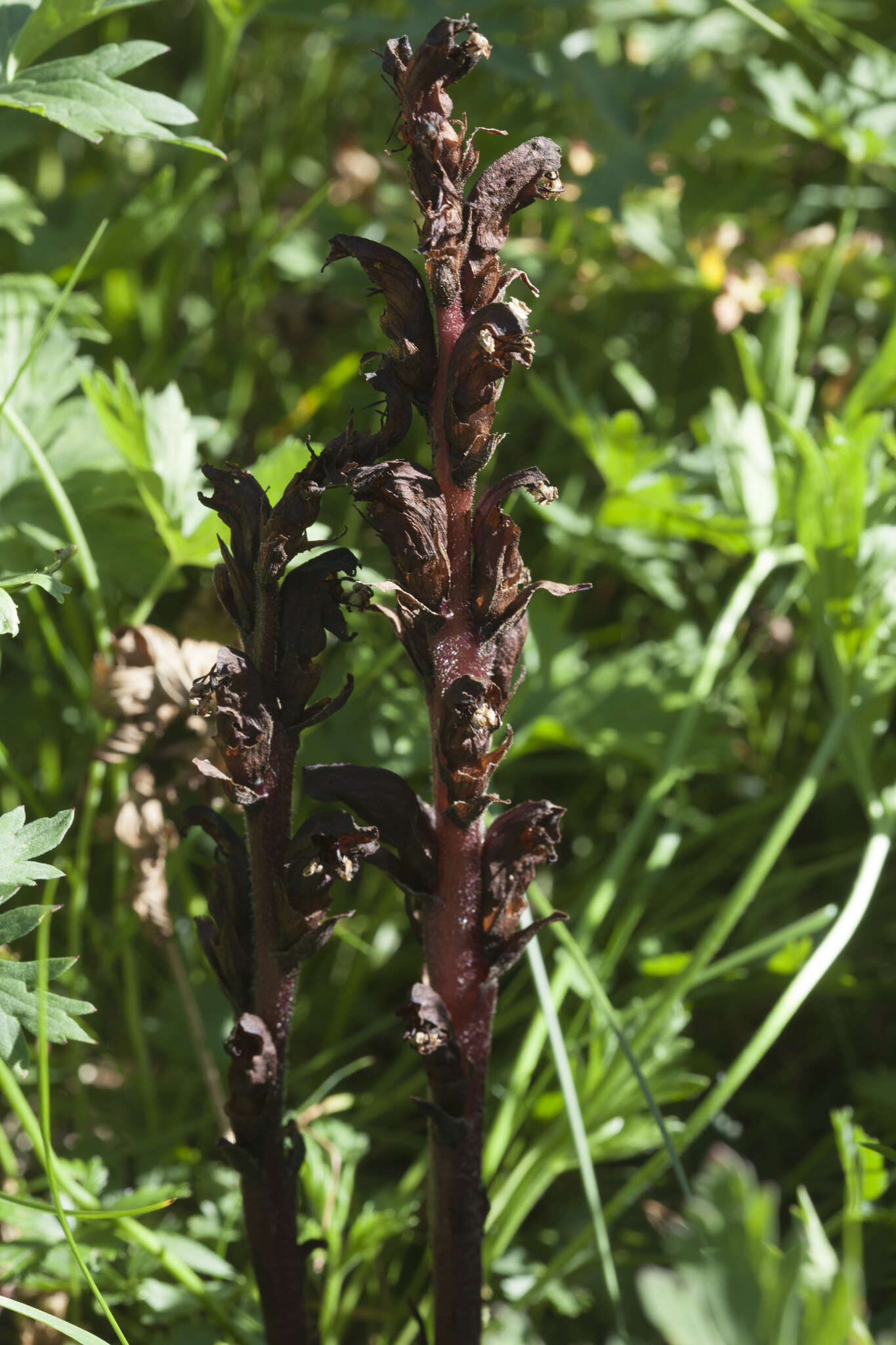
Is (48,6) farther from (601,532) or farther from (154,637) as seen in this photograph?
(601,532)

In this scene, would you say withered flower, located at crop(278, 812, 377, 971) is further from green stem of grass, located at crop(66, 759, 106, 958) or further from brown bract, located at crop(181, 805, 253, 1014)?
green stem of grass, located at crop(66, 759, 106, 958)

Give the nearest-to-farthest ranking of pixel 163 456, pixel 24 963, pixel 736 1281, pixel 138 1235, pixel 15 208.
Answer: pixel 736 1281
pixel 24 963
pixel 138 1235
pixel 163 456
pixel 15 208

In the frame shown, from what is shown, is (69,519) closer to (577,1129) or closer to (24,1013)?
(24,1013)

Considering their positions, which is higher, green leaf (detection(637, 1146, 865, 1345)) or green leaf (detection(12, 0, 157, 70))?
green leaf (detection(12, 0, 157, 70))

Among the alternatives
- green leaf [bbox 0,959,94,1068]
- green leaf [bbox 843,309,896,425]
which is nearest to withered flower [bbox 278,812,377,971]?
green leaf [bbox 0,959,94,1068]

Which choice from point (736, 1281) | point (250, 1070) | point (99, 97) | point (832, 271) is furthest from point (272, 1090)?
point (832, 271)

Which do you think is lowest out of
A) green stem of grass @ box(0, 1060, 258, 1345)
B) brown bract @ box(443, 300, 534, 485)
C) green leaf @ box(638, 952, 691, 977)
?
green stem of grass @ box(0, 1060, 258, 1345)

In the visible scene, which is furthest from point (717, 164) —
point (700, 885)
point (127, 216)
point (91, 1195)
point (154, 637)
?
point (91, 1195)
